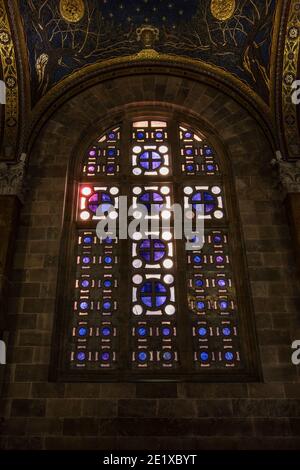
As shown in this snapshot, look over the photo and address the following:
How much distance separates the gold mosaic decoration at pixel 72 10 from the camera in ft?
31.0

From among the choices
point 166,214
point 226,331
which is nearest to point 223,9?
point 166,214

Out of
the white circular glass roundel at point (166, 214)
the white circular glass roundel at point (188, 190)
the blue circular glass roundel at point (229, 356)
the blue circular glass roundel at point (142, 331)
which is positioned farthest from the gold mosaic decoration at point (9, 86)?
the blue circular glass roundel at point (229, 356)

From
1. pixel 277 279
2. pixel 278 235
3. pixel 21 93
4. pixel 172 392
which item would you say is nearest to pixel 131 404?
pixel 172 392

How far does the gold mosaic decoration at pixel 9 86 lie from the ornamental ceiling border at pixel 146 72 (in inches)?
18.1

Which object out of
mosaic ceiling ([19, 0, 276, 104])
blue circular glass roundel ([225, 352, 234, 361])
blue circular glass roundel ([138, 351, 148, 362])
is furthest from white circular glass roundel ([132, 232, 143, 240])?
mosaic ceiling ([19, 0, 276, 104])

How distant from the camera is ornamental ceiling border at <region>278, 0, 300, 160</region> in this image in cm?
877

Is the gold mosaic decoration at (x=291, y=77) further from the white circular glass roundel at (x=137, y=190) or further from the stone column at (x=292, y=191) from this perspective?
the white circular glass roundel at (x=137, y=190)

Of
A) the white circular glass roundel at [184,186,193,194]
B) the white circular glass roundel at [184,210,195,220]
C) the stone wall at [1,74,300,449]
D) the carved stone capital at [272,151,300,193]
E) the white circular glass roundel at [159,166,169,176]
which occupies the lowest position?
the stone wall at [1,74,300,449]

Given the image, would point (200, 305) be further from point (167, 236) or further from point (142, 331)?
point (167, 236)

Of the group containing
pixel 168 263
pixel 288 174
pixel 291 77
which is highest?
pixel 291 77

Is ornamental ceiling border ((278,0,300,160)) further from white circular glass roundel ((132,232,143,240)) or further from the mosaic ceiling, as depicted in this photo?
white circular glass roundel ((132,232,143,240))

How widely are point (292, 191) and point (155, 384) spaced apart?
4096mm

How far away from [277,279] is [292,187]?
1.71 meters

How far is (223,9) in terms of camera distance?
9492 millimetres
